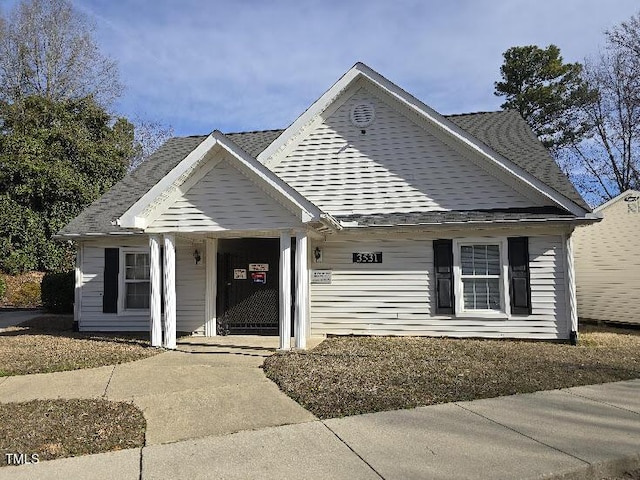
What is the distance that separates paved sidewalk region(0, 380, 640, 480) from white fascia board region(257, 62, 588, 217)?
5.64 m

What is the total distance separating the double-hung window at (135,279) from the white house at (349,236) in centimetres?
3

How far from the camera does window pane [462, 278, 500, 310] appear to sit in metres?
10.2

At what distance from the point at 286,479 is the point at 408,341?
664 centimetres

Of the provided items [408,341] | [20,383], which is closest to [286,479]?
[20,383]

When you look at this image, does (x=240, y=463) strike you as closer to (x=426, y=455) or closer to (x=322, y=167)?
(x=426, y=455)

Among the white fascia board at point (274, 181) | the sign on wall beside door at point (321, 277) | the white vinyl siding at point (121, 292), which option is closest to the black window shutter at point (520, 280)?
the sign on wall beside door at point (321, 277)

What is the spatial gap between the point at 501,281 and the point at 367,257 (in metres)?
2.96

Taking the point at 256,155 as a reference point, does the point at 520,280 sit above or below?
below

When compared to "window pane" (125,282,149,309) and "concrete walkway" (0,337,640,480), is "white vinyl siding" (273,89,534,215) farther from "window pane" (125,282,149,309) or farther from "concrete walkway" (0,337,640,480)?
"concrete walkway" (0,337,640,480)

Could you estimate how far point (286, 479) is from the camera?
138 inches

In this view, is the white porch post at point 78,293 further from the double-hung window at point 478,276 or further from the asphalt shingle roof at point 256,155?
the double-hung window at point 478,276

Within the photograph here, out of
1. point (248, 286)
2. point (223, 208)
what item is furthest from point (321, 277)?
point (223, 208)

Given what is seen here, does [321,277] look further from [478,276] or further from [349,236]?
[478,276]

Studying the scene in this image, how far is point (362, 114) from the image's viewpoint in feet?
38.5
